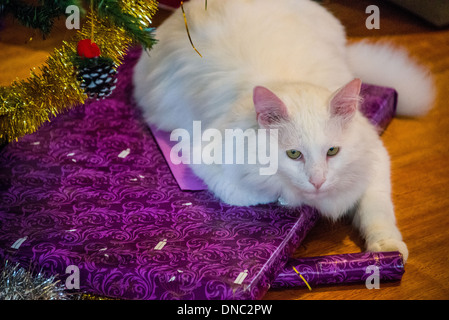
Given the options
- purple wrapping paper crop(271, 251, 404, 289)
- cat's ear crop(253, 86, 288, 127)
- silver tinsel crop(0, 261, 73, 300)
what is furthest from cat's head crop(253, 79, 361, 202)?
silver tinsel crop(0, 261, 73, 300)

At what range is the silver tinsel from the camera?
1.28m

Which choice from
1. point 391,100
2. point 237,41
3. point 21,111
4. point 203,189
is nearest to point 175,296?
point 203,189

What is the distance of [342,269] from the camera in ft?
4.68

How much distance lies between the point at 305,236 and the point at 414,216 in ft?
1.12

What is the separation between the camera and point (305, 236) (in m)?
1.60

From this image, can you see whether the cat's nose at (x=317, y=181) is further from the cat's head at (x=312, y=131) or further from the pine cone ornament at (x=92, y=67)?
the pine cone ornament at (x=92, y=67)

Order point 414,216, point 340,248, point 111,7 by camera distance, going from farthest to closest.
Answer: point 414,216 < point 340,248 < point 111,7

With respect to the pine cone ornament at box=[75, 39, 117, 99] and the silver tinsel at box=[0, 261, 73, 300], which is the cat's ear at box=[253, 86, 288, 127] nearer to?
the pine cone ornament at box=[75, 39, 117, 99]

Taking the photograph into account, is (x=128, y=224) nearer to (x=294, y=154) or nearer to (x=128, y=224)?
(x=128, y=224)

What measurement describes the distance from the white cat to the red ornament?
38 cm

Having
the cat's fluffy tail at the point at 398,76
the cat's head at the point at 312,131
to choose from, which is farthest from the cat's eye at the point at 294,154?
the cat's fluffy tail at the point at 398,76

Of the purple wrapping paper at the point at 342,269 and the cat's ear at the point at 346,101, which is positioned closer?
the cat's ear at the point at 346,101

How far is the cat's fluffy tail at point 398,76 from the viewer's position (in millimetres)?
2086

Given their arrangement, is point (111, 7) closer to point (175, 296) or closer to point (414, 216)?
point (175, 296)
